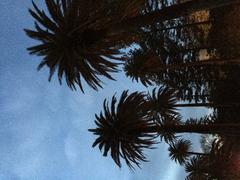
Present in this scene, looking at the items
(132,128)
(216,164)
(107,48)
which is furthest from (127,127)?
(216,164)

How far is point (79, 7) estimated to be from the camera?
887 cm

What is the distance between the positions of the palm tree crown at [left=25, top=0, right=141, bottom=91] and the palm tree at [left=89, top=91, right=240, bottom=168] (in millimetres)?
1656

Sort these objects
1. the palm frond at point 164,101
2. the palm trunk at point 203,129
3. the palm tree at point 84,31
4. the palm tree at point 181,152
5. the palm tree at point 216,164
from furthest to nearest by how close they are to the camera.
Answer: the palm tree at point 181,152
the palm frond at point 164,101
the palm tree at point 216,164
the palm trunk at point 203,129
the palm tree at point 84,31

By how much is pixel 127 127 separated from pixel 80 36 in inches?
136

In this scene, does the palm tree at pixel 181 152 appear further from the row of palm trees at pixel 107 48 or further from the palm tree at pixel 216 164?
the row of palm trees at pixel 107 48

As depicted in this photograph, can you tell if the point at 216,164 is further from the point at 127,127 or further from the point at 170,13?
the point at 170,13

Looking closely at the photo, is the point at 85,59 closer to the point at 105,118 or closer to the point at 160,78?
the point at 105,118

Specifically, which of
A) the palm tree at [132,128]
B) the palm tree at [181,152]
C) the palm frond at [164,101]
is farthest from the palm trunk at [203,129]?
the palm tree at [181,152]

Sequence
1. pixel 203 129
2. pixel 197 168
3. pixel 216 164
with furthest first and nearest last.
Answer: pixel 197 168 < pixel 216 164 < pixel 203 129

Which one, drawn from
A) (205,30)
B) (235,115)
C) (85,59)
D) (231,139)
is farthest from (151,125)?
(205,30)

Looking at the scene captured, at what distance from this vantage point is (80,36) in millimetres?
9055

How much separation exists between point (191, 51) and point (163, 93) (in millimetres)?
10067

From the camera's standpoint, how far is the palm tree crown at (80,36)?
891cm

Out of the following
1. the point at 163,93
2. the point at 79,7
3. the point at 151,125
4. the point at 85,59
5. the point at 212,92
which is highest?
the point at 212,92
